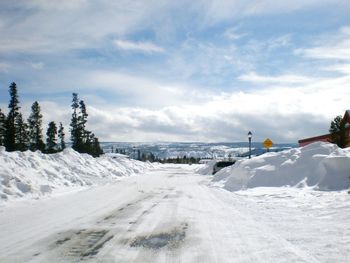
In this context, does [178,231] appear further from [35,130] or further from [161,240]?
[35,130]

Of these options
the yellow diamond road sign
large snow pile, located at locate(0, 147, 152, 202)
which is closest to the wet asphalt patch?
large snow pile, located at locate(0, 147, 152, 202)

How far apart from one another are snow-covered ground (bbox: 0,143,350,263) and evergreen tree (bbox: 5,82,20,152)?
50.3 m

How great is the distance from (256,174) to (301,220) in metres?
11.2

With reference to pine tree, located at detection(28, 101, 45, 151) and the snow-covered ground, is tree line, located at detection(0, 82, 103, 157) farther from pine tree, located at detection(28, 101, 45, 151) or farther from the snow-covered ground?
the snow-covered ground

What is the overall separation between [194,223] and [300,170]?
11.3m

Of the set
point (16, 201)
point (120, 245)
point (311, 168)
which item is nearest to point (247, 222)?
point (120, 245)

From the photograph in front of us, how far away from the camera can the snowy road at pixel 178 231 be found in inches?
278

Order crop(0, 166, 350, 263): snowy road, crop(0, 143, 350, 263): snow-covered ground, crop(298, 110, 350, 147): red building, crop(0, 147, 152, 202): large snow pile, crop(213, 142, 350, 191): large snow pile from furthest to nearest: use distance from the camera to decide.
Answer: crop(298, 110, 350, 147): red building, crop(213, 142, 350, 191): large snow pile, crop(0, 147, 152, 202): large snow pile, crop(0, 143, 350, 263): snow-covered ground, crop(0, 166, 350, 263): snowy road

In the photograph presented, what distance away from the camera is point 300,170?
20.4 meters

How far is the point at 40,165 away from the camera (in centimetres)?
2244

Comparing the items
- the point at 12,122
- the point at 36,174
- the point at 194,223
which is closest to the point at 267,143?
the point at 36,174

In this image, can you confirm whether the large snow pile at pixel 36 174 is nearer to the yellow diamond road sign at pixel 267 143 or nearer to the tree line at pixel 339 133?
the yellow diamond road sign at pixel 267 143

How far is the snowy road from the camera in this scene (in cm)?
706

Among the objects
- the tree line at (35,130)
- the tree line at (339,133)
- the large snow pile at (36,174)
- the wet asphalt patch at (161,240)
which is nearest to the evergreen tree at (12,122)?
the tree line at (35,130)
